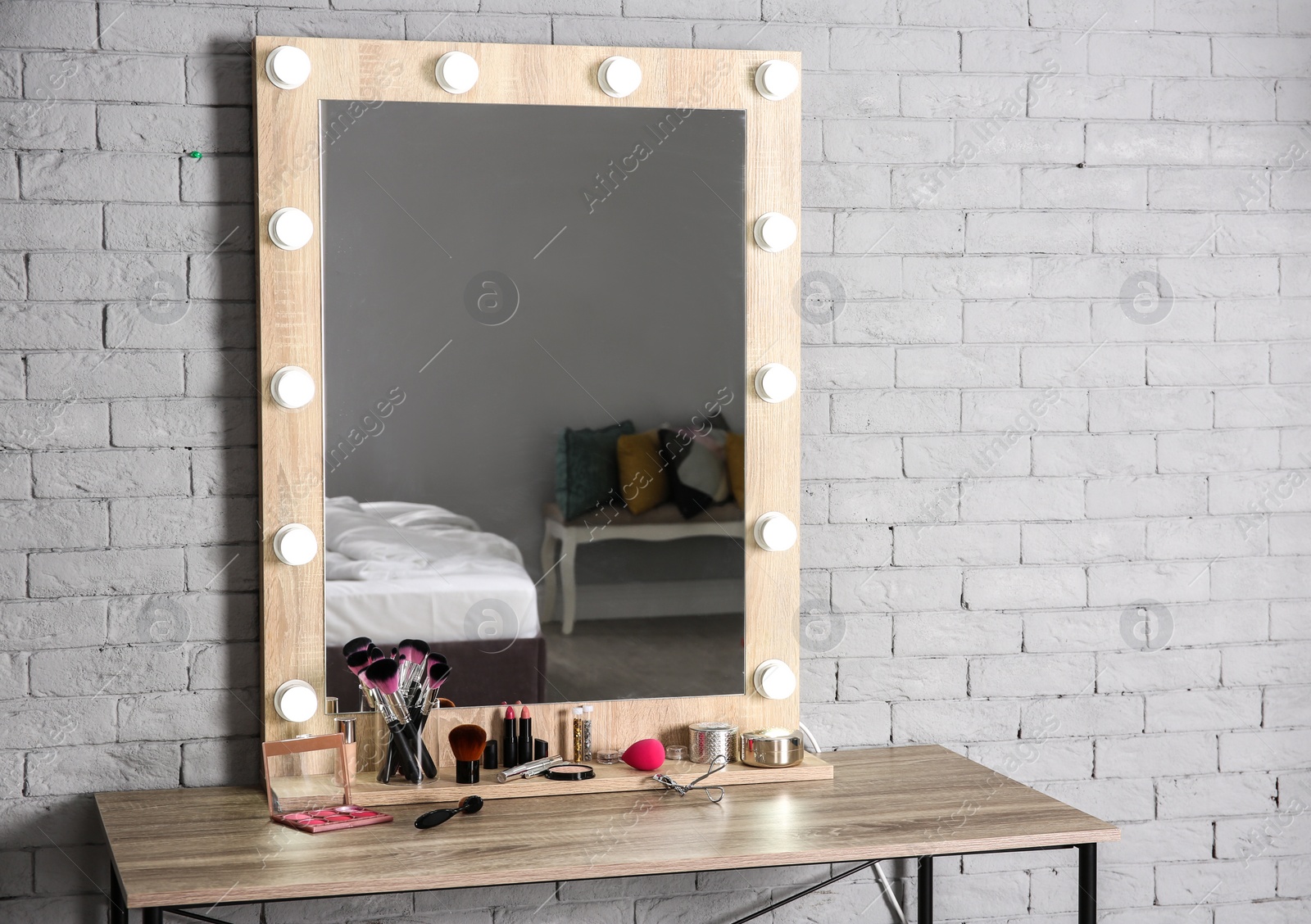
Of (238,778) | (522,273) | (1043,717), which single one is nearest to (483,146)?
(522,273)

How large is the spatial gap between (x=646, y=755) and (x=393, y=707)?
43cm

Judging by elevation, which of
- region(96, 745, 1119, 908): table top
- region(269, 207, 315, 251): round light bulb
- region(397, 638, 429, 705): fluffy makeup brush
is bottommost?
region(96, 745, 1119, 908): table top

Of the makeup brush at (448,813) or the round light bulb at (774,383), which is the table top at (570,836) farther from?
the round light bulb at (774,383)

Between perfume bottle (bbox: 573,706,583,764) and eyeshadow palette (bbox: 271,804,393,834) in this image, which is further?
perfume bottle (bbox: 573,706,583,764)

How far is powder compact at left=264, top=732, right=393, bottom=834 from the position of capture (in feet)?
5.86

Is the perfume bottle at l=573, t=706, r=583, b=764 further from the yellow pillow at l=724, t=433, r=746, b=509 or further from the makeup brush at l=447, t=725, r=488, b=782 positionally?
the yellow pillow at l=724, t=433, r=746, b=509

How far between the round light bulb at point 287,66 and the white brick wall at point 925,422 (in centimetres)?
10

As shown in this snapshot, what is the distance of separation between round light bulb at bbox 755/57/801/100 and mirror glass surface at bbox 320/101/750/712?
71 mm

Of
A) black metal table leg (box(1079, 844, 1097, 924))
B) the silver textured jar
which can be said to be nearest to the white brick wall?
the silver textured jar

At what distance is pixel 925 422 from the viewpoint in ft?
7.50

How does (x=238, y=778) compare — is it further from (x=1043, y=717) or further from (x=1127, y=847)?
(x=1127, y=847)

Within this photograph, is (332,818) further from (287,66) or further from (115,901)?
(287,66)

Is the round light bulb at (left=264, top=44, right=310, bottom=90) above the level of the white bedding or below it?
above

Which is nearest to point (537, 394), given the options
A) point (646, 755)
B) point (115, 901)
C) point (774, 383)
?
point (774, 383)
